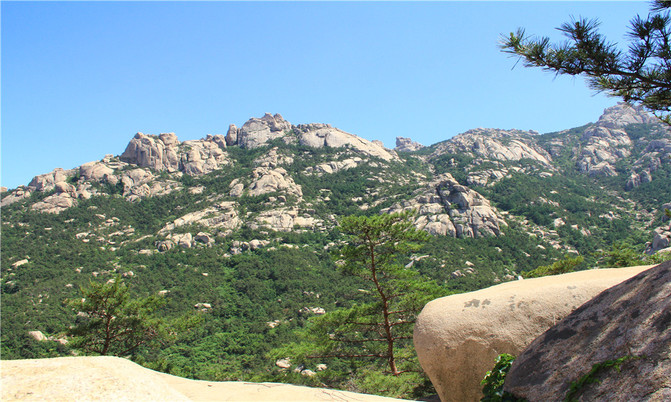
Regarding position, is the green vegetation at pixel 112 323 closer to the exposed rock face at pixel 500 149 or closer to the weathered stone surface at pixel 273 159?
the weathered stone surface at pixel 273 159

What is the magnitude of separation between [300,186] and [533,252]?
56.3m

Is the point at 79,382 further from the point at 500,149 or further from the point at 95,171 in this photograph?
the point at 500,149

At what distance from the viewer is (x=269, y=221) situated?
77.1 m

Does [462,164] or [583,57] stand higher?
[462,164]

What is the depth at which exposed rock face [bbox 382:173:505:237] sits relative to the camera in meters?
67.3

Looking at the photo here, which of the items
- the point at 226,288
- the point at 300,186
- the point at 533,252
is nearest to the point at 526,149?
the point at 533,252

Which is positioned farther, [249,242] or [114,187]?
[114,187]

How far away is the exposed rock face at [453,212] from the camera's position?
6726 centimetres

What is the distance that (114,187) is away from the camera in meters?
87.8

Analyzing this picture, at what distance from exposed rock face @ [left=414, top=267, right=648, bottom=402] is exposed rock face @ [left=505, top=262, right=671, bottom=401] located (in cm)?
120

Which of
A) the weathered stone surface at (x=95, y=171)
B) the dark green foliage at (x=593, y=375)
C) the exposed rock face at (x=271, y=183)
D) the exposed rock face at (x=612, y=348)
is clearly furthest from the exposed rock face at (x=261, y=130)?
the dark green foliage at (x=593, y=375)

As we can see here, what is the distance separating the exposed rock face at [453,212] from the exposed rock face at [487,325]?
60297 mm

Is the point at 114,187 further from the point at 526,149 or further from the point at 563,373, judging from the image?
the point at 526,149

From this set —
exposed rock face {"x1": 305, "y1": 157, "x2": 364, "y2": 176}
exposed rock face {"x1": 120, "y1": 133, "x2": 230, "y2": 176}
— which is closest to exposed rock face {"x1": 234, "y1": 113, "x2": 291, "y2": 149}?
exposed rock face {"x1": 120, "y1": 133, "x2": 230, "y2": 176}
